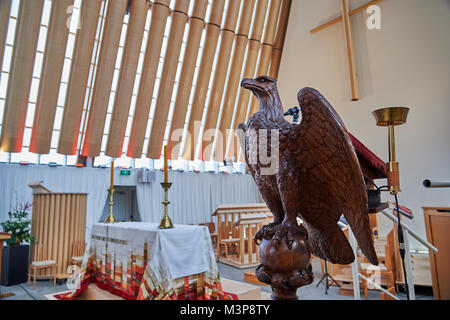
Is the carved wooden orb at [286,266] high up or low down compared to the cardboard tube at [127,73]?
down

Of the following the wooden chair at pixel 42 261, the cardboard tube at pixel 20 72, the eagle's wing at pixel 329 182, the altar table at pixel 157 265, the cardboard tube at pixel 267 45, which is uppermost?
the cardboard tube at pixel 267 45

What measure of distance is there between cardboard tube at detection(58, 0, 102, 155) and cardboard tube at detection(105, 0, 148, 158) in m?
0.76

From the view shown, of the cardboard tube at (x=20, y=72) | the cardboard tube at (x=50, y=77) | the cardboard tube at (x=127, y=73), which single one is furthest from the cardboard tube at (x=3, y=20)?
the cardboard tube at (x=127, y=73)

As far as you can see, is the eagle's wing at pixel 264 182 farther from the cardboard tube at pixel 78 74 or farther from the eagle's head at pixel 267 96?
the cardboard tube at pixel 78 74

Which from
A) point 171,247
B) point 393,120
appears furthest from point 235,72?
point 393,120

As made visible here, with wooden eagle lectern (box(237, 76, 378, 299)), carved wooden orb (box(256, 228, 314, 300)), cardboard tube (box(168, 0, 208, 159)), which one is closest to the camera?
carved wooden orb (box(256, 228, 314, 300))

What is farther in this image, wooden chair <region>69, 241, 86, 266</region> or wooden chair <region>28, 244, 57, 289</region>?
wooden chair <region>69, 241, 86, 266</region>

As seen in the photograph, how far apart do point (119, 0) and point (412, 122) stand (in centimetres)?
691

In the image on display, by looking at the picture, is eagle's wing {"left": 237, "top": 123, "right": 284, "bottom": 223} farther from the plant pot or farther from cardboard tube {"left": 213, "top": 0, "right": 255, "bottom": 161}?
cardboard tube {"left": 213, "top": 0, "right": 255, "bottom": 161}

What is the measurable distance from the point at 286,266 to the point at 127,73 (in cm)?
748

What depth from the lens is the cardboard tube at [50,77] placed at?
624 centimetres

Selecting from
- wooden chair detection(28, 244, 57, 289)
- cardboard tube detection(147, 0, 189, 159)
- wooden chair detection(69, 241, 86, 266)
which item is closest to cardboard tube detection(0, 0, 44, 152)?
wooden chair detection(28, 244, 57, 289)

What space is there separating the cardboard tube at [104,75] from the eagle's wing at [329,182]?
7130 mm

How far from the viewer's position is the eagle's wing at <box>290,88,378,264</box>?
65cm
